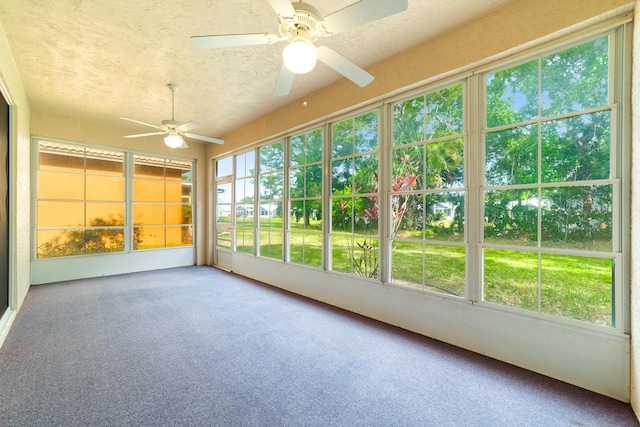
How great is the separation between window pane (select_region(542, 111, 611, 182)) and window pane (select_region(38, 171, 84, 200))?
7.56 meters

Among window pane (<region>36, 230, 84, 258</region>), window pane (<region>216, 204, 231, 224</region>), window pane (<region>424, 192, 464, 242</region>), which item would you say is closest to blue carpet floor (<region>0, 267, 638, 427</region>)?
window pane (<region>424, 192, 464, 242</region>)

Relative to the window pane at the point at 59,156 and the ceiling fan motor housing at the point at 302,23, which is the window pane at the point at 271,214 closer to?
the ceiling fan motor housing at the point at 302,23

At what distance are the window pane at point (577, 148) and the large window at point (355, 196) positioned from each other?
5.52 ft

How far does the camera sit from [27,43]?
9.51 ft

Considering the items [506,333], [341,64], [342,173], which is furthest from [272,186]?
[506,333]

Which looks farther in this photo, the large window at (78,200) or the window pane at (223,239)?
the window pane at (223,239)

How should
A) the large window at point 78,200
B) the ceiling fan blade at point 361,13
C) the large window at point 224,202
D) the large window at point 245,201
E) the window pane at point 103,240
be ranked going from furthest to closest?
the large window at point 224,202
the large window at point 245,201
the window pane at point 103,240
the large window at point 78,200
the ceiling fan blade at point 361,13

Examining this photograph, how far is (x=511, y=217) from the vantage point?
8.23 feet

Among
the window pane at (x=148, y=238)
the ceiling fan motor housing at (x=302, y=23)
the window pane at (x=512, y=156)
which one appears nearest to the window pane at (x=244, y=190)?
the window pane at (x=148, y=238)

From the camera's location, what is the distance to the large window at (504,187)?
2.10 metres

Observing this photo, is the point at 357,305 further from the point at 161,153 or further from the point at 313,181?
the point at 161,153

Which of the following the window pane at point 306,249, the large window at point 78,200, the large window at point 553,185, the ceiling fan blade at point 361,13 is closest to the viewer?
the ceiling fan blade at point 361,13

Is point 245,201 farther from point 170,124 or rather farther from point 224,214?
point 170,124

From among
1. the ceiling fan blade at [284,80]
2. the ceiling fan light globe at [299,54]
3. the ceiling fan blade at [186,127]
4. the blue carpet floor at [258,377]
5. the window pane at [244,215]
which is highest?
the ceiling fan blade at [186,127]
